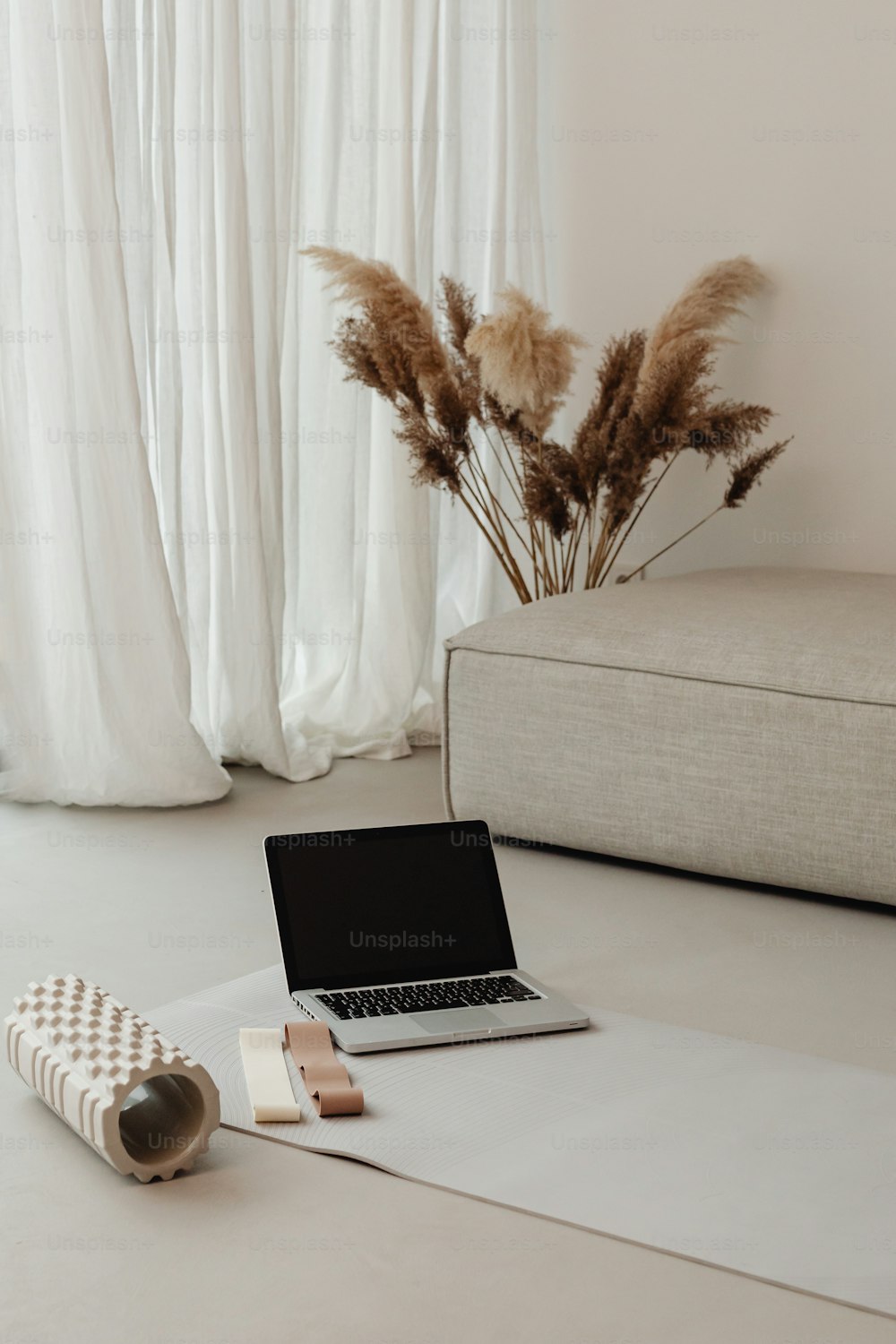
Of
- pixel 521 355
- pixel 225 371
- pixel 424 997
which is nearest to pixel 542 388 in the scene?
pixel 521 355

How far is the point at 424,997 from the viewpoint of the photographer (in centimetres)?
183

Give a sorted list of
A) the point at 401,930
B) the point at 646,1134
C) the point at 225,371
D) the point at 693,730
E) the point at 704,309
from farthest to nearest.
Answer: the point at 704,309 < the point at 225,371 < the point at 693,730 < the point at 401,930 < the point at 646,1134

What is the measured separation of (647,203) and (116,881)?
2.22 meters

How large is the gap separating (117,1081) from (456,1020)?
0.49 metres

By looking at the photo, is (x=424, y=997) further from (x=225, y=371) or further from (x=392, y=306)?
(x=392, y=306)

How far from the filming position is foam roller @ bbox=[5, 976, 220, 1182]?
4.64ft

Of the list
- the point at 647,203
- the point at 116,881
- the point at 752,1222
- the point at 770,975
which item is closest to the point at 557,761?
the point at 770,975

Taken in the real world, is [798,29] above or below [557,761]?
above

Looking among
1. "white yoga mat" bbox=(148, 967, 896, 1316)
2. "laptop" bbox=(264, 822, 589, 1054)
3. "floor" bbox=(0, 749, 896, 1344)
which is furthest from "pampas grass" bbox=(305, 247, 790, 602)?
"white yoga mat" bbox=(148, 967, 896, 1316)

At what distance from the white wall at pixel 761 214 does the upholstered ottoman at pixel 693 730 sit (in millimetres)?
809

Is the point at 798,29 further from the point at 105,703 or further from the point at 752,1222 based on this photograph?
the point at 752,1222

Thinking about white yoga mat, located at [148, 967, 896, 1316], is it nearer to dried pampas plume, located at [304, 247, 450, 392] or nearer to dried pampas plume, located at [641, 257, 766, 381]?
dried pampas plume, located at [304, 247, 450, 392]

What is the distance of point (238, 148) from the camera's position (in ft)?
9.41

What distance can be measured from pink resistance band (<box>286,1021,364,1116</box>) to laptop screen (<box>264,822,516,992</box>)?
0.16 m
